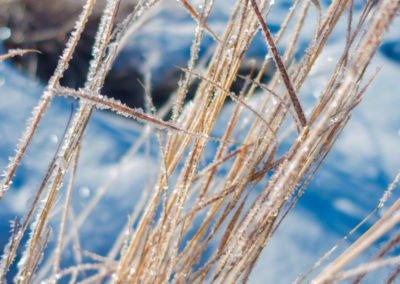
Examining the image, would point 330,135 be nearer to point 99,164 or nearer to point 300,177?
point 300,177

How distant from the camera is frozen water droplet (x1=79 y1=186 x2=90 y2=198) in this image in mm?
1681

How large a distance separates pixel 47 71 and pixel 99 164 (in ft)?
2.80

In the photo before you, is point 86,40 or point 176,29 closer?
point 86,40

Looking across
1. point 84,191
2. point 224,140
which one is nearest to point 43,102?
point 224,140

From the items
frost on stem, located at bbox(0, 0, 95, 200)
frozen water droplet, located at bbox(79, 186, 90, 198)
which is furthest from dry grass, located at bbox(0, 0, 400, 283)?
frozen water droplet, located at bbox(79, 186, 90, 198)

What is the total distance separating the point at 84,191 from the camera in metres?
1.70

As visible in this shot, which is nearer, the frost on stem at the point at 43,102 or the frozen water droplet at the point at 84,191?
the frost on stem at the point at 43,102

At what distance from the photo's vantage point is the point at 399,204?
35 centimetres

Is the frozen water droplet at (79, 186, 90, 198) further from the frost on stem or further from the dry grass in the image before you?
the frost on stem

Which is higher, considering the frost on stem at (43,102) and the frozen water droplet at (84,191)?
the frozen water droplet at (84,191)

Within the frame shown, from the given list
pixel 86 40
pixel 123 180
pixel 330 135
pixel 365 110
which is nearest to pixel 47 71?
pixel 86 40

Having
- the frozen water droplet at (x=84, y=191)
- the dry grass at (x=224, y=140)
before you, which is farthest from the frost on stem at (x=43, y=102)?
the frozen water droplet at (x=84, y=191)

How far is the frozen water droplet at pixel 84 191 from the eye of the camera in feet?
5.51

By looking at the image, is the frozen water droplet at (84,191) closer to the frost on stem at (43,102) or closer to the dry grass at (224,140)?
the dry grass at (224,140)
